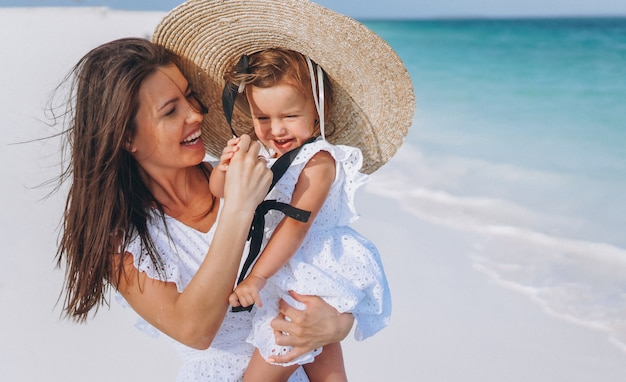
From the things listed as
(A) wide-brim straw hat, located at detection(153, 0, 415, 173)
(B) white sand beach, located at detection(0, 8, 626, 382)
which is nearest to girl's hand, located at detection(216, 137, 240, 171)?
(A) wide-brim straw hat, located at detection(153, 0, 415, 173)

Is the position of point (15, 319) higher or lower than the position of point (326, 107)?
lower

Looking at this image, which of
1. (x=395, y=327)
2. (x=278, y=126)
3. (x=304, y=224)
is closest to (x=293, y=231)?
(x=304, y=224)

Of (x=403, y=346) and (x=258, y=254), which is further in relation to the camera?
(x=403, y=346)

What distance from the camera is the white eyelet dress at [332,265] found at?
91.7 inches

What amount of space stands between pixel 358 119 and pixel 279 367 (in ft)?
2.71

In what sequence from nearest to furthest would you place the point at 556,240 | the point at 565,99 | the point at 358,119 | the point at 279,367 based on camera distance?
the point at 279,367
the point at 358,119
the point at 556,240
the point at 565,99

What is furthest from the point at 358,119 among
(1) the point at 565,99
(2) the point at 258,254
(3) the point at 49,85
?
(1) the point at 565,99

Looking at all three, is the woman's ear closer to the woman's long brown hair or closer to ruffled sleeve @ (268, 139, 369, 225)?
the woman's long brown hair

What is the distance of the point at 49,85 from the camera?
8336 mm

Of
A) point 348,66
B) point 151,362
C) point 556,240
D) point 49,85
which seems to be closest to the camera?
point 348,66

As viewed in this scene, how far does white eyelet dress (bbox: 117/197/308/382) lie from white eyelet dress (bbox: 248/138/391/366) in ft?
0.29

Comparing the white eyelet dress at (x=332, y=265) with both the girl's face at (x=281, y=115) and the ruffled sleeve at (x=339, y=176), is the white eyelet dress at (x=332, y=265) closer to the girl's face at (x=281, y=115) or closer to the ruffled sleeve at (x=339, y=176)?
the ruffled sleeve at (x=339, y=176)

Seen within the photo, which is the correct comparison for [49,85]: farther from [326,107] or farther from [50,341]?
[326,107]

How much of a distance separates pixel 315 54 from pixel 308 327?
0.79m
